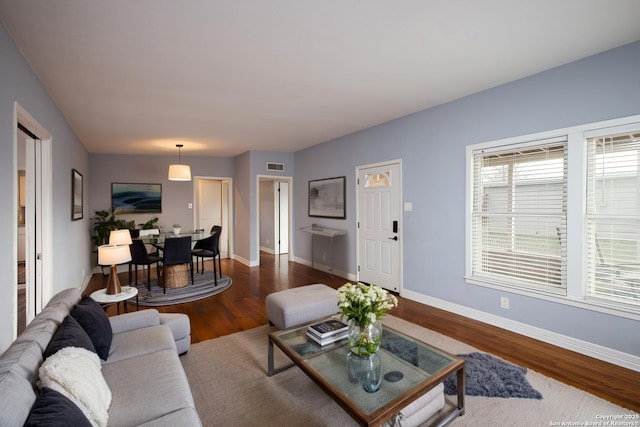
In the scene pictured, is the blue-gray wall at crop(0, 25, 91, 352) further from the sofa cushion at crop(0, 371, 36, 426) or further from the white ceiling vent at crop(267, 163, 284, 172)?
the white ceiling vent at crop(267, 163, 284, 172)

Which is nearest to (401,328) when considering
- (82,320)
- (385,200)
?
(385,200)

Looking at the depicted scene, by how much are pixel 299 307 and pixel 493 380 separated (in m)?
1.69

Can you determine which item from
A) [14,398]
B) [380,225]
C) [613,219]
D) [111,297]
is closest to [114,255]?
[111,297]

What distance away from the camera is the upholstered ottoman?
8.40 ft

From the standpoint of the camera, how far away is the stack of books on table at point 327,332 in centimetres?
221

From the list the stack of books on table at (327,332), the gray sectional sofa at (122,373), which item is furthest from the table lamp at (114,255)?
the stack of books on table at (327,332)

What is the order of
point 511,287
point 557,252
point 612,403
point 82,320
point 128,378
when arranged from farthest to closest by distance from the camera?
1. point 511,287
2. point 557,252
3. point 612,403
4. point 82,320
5. point 128,378

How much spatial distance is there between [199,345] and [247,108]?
274 cm

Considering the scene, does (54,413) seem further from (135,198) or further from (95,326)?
(135,198)

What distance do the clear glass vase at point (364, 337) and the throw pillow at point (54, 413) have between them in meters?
1.37

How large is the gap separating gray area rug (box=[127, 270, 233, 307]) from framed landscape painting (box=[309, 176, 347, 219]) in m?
2.17

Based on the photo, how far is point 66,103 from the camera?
341 centimetres

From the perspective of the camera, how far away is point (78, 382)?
4.20 feet

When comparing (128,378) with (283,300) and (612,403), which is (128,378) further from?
(612,403)
